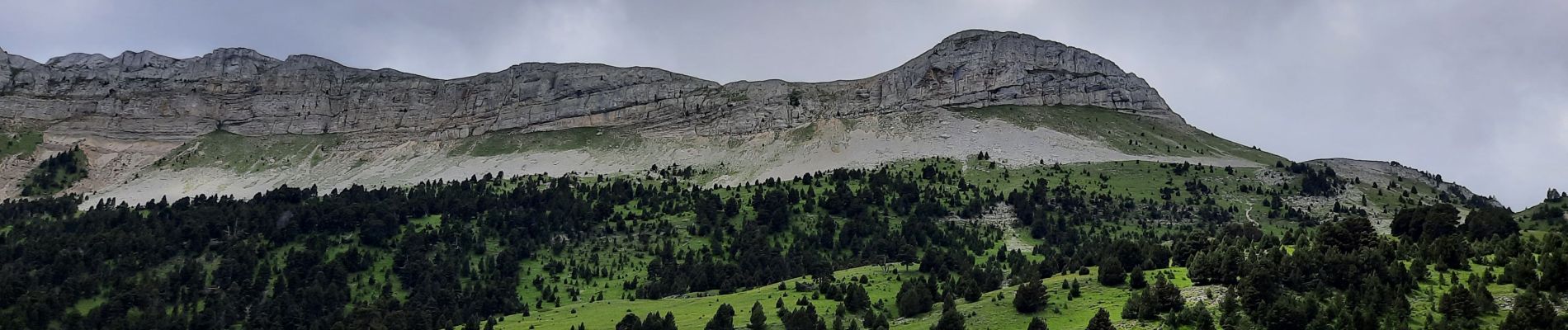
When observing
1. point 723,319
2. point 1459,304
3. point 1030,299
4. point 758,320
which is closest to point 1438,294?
point 1459,304

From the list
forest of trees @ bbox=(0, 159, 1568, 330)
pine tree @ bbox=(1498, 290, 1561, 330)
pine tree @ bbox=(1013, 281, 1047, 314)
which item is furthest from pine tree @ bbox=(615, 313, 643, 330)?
pine tree @ bbox=(1498, 290, 1561, 330)

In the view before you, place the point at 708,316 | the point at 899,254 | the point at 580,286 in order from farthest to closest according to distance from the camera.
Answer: the point at 580,286
the point at 899,254
the point at 708,316

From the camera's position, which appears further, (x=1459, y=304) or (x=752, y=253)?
(x=752, y=253)

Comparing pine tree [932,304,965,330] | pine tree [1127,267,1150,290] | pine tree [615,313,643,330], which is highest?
pine tree [1127,267,1150,290]

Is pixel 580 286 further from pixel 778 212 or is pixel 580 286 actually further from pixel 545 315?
pixel 778 212

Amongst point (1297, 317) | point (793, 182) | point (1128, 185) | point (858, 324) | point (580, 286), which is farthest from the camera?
point (793, 182)

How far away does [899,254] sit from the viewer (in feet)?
446

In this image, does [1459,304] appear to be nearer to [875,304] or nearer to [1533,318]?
[1533,318]

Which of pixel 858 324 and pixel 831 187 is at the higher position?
pixel 831 187

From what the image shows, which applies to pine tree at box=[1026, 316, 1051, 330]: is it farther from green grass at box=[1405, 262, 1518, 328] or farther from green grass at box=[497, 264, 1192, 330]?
green grass at box=[1405, 262, 1518, 328]

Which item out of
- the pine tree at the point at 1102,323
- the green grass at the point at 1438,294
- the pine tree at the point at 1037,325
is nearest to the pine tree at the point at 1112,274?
the pine tree at the point at 1037,325

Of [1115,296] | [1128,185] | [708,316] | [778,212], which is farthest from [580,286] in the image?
[1128,185]

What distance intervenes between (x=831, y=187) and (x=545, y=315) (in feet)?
244

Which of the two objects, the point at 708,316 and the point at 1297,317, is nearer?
the point at 1297,317
